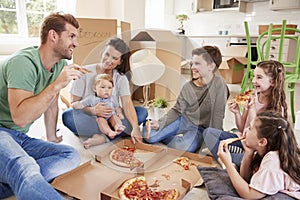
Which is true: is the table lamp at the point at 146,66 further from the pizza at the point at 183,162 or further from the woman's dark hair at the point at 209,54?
the pizza at the point at 183,162

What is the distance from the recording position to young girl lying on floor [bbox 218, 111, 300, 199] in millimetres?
801

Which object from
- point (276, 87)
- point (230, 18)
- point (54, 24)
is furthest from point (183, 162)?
point (230, 18)

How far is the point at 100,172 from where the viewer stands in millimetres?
1059

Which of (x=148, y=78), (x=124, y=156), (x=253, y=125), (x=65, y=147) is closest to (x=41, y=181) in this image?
(x=65, y=147)

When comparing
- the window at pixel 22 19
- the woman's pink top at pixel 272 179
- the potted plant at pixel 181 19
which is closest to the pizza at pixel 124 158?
the woman's pink top at pixel 272 179

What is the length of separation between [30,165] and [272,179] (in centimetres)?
78

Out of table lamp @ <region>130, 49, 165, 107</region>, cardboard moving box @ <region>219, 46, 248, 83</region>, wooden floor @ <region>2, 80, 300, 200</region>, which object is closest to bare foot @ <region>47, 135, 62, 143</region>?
wooden floor @ <region>2, 80, 300, 200</region>

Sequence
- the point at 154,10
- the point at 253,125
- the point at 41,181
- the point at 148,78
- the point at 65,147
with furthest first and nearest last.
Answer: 1. the point at 154,10
2. the point at 148,78
3. the point at 65,147
4. the point at 253,125
5. the point at 41,181

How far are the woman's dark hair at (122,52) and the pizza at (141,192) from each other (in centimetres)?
50

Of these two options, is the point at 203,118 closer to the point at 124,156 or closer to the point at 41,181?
the point at 124,156

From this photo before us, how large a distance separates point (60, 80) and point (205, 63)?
657 millimetres

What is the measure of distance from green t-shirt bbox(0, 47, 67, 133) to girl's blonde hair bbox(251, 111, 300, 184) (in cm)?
83

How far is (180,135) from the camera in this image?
1.36 m

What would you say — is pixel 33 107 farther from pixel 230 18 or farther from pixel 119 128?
pixel 230 18
